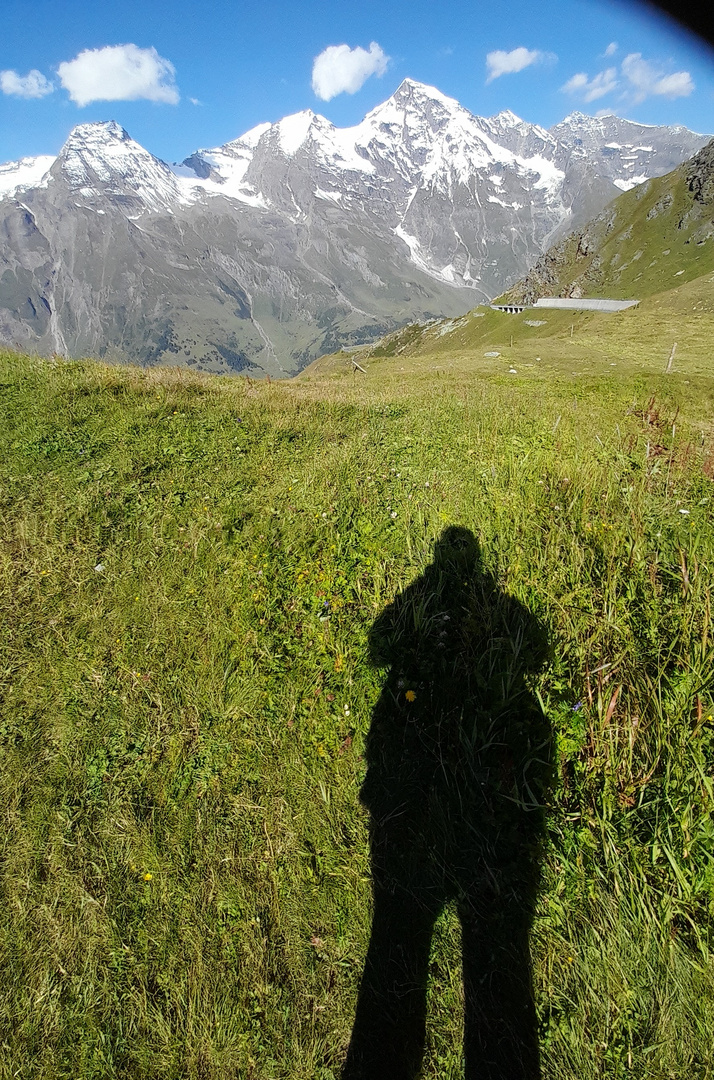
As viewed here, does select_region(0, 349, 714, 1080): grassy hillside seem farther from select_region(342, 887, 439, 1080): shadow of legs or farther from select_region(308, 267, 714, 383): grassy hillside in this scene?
select_region(308, 267, 714, 383): grassy hillside

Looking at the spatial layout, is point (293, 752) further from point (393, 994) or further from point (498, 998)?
point (498, 998)

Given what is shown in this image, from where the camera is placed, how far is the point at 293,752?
180 inches

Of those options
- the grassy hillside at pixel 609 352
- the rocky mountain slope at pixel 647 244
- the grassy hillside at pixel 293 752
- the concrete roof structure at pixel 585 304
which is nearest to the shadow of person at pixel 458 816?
the grassy hillside at pixel 293 752

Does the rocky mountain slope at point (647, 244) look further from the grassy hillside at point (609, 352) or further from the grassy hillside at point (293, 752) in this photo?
the grassy hillside at point (293, 752)

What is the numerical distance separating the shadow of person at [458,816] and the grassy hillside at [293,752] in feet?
0.41

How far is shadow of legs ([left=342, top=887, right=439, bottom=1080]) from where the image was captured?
10.2 ft

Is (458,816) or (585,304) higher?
(585,304)

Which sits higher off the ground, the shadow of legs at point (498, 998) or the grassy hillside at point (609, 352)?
the grassy hillside at point (609, 352)

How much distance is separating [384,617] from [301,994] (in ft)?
10.4

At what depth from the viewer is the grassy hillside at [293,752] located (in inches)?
126

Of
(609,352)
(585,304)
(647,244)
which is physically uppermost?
(647,244)

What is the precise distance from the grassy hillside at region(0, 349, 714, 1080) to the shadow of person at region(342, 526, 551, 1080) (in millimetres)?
124

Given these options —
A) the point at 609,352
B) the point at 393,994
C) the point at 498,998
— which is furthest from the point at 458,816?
the point at 609,352

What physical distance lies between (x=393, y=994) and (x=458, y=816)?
123cm
